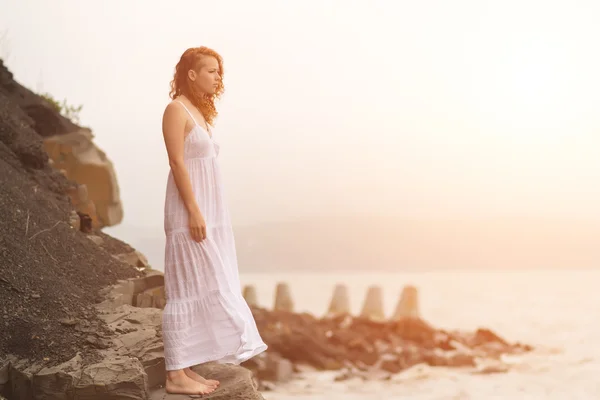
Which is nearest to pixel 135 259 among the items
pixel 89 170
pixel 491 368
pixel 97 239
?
pixel 97 239

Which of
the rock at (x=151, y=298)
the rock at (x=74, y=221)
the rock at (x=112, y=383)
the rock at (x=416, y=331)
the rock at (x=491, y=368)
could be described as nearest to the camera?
the rock at (x=112, y=383)

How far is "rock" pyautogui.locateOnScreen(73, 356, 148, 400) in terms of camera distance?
113 inches

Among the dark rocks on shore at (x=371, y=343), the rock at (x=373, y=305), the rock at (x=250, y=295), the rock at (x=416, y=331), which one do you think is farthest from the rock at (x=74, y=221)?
the rock at (x=373, y=305)

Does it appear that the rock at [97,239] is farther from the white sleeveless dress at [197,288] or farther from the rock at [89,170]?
the white sleeveless dress at [197,288]

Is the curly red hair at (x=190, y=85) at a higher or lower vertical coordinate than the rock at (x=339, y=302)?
higher

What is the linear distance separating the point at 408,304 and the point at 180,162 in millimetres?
7019

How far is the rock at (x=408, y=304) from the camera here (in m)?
9.22

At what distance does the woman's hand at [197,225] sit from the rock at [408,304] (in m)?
6.68

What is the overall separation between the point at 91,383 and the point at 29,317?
66 cm

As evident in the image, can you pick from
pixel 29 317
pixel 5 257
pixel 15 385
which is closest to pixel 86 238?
pixel 5 257

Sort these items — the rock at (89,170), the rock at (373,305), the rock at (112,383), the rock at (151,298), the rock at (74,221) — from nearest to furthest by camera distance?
the rock at (112,383) → the rock at (151,298) → the rock at (74,221) → the rock at (89,170) → the rock at (373,305)

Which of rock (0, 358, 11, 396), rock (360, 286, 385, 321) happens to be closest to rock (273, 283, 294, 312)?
rock (360, 286, 385, 321)

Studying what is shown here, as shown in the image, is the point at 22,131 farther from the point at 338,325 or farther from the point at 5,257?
the point at 338,325

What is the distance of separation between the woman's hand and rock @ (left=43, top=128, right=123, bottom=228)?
350 centimetres
